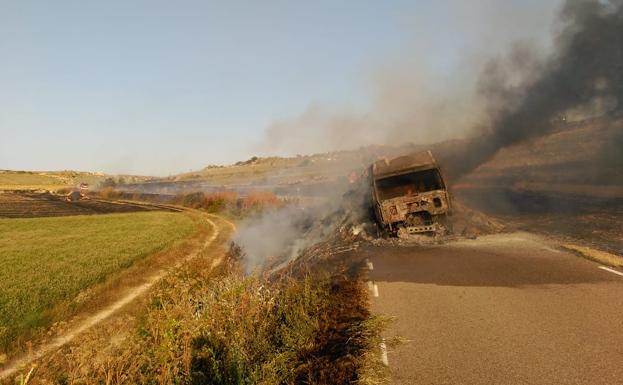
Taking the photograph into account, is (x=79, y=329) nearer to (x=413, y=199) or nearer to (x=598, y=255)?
(x=413, y=199)

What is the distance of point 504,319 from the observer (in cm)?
772

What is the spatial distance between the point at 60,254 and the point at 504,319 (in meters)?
19.5

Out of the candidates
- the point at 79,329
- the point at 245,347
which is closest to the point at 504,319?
the point at 245,347

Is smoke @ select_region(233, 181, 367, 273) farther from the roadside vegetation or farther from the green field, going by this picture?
the roadside vegetation

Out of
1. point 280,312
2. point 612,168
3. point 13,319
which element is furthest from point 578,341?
point 612,168

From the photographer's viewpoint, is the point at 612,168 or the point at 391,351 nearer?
the point at 391,351

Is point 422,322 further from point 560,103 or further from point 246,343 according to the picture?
point 560,103

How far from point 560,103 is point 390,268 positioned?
564 inches

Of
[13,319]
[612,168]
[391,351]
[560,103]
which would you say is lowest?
[13,319]

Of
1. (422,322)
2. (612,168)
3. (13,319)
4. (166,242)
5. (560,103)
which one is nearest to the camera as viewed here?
(422,322)

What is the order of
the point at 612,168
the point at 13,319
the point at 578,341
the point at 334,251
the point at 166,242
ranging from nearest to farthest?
the point at 578,341 → the point at 13,319 → the point at 334,251 → the point at 166,242 → the point at 612,168

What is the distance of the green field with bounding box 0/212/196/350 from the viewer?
40.8 ft

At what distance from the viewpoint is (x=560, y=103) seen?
21.1 meters

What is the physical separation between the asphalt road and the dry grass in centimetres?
32
